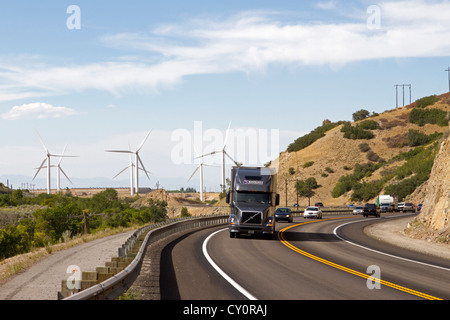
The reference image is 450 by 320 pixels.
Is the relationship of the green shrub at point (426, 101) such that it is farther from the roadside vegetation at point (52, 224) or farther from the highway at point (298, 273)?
the highway at point (298, 273)

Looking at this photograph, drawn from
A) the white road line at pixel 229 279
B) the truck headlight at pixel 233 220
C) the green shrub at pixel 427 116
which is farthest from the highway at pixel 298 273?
the green shrub at pixel 427 116

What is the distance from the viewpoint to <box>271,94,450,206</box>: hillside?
402ft

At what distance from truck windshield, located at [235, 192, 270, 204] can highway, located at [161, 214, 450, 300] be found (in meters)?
3.24

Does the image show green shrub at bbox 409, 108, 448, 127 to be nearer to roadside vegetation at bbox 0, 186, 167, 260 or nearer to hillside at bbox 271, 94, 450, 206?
hillside at bbox 271, 94, 450, 206

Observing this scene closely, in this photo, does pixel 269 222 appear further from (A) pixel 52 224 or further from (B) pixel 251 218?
(A) pixel 52 224

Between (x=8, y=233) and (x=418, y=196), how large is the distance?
71342 mm

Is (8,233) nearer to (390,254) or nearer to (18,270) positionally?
(18,270)

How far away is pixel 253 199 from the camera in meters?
30.7

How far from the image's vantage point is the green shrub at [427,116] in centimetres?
15250

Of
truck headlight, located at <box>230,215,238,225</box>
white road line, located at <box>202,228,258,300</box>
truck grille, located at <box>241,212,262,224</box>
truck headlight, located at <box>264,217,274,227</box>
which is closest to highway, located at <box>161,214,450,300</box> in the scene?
white road line, located at <box>202,228,258,300</box>
